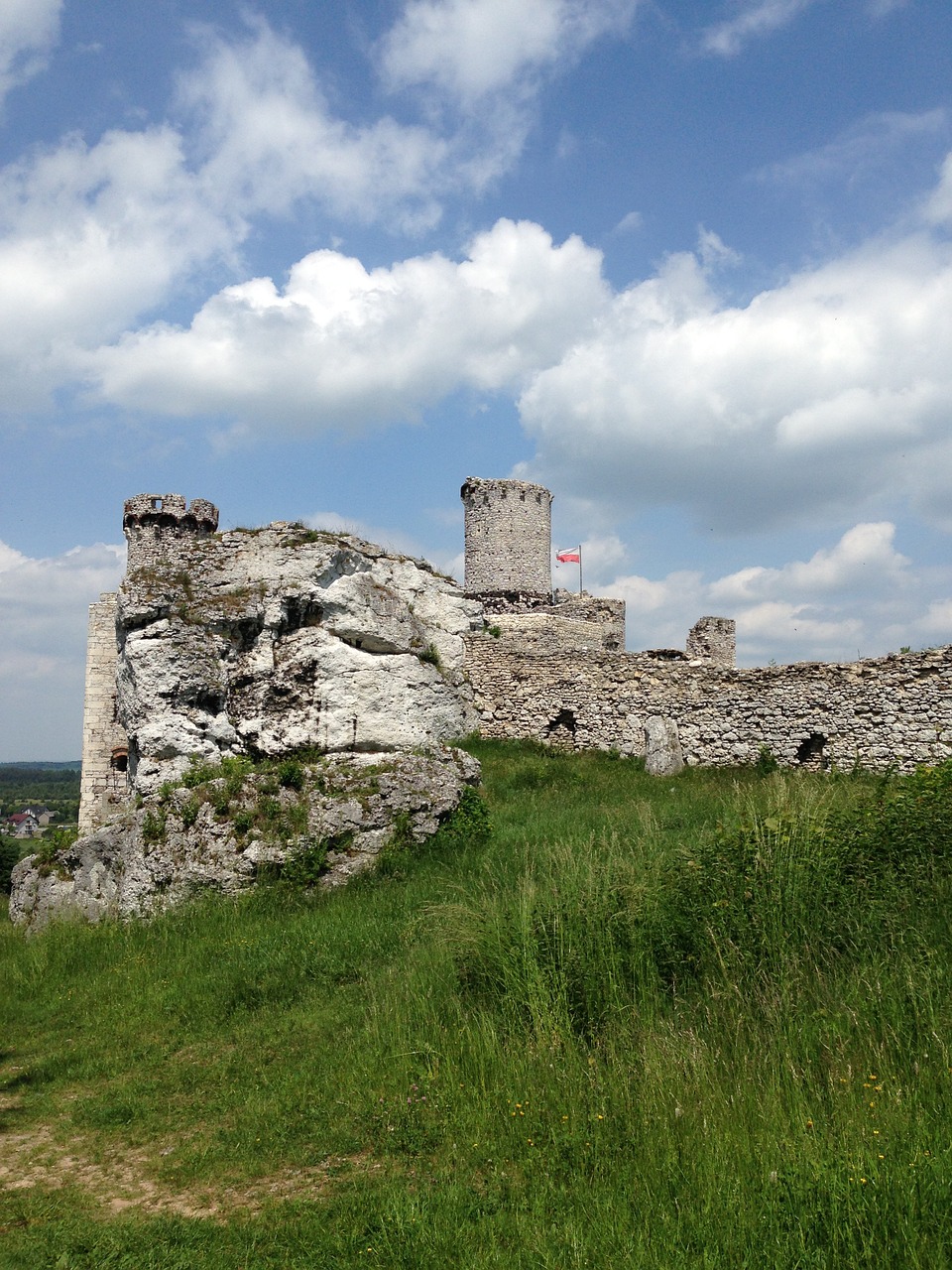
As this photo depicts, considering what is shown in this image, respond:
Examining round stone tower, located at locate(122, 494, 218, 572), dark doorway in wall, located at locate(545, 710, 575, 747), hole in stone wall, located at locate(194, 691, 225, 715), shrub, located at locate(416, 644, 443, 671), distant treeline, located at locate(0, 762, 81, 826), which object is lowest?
distant treeline, located at locate(0, 762, 81, 826)

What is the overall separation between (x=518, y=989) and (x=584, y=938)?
1.97 feet

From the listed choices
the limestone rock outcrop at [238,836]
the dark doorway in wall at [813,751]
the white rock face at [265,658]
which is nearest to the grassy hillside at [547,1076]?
the limestone rock outcrop at [238,836]

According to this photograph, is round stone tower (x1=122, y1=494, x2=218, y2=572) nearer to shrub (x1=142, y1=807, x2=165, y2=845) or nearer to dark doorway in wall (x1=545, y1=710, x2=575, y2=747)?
dark doorway in wall (x1=545, y1=710, x2=575, y2=747)

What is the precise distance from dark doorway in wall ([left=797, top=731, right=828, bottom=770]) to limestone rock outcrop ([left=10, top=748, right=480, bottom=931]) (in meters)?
6.46

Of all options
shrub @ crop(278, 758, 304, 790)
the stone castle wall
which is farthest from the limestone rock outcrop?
the stone castle wall

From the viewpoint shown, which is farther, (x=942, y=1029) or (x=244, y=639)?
(x=244, y=639)

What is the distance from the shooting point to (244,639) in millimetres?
13883

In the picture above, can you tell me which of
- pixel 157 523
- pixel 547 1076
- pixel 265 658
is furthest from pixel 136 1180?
pixel 157 523

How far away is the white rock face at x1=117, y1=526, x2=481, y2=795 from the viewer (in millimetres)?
12984

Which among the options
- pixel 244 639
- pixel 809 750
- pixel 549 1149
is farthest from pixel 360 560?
pixel 549 1149

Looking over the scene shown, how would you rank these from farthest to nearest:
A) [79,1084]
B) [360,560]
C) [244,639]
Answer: [360,560] → [244,639] → [79,1084]

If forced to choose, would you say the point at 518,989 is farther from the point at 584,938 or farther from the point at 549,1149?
the point at 549,1149

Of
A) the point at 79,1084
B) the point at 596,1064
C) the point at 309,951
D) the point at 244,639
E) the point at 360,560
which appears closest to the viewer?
the point at 596,1064

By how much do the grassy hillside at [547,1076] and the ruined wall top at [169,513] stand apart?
1066 inches
